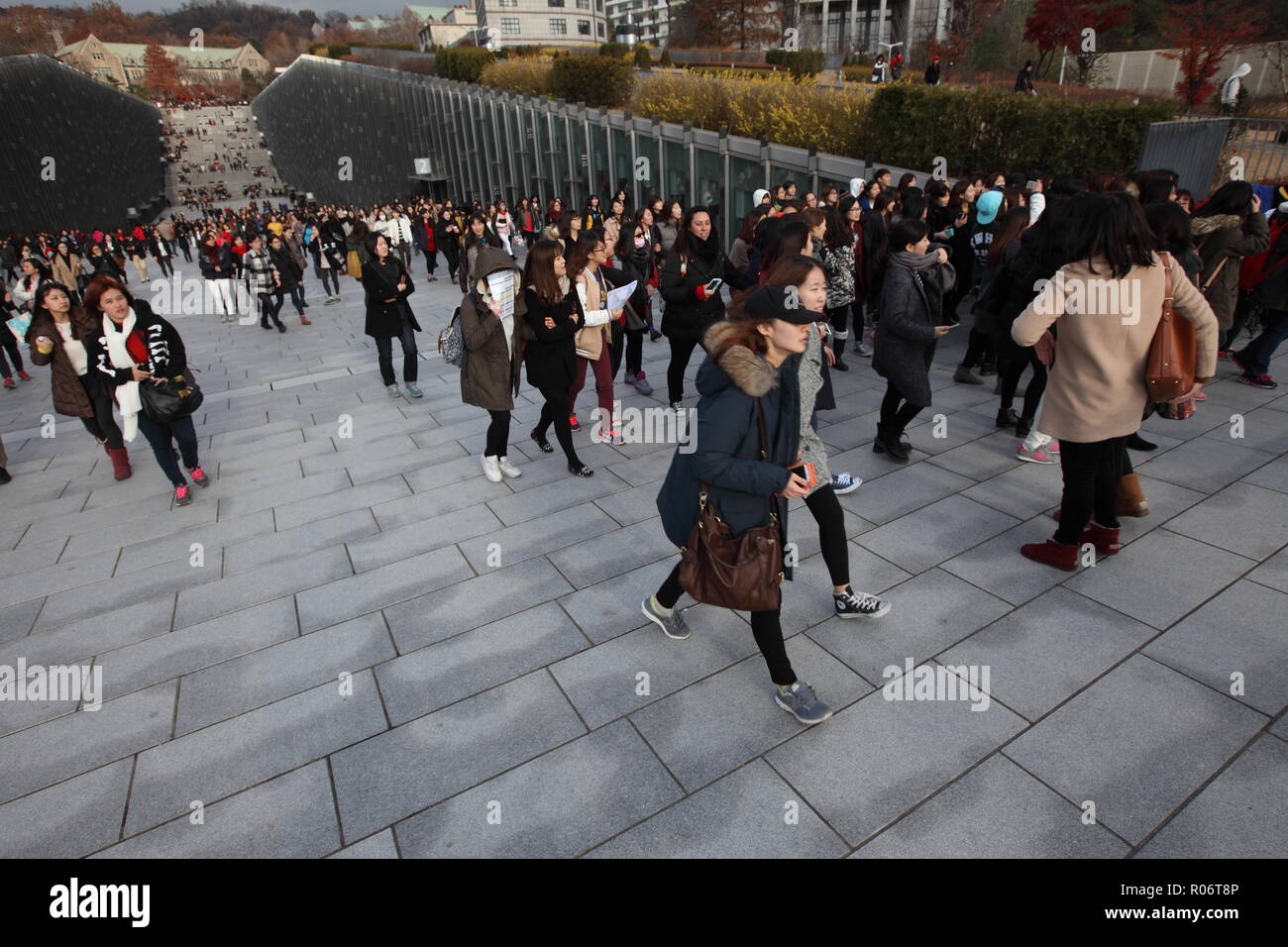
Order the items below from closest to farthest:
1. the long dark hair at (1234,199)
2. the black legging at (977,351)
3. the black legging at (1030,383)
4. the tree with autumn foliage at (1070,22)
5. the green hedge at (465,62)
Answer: the black legging at (1030,383), the long dark hair at (1234,199), the black legging at (977,351), the tree with autumn foliage at (1070,22), the green hedge at (465,62)

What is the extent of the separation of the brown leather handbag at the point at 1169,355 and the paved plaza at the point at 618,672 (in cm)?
115

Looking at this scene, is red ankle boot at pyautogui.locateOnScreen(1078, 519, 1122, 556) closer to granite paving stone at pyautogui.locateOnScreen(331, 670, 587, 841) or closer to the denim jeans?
granite paving stone at pyautogui.locateOnScreen(331, 670, 587, 841)

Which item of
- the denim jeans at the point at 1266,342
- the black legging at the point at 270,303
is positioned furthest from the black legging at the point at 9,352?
the denim jeans at the point at 1266,342

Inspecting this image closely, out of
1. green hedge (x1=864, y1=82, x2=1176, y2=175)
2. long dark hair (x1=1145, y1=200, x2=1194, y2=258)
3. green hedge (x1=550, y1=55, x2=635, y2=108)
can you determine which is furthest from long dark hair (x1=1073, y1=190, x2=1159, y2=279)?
green hedge (x1=550, y1=55, x2=635, y2=108)

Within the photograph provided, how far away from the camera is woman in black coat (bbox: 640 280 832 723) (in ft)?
8.75

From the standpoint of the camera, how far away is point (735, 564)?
9.39ft

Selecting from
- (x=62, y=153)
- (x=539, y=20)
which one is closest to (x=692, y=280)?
(x=62, y=153)

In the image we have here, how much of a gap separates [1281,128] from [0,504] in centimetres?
1653

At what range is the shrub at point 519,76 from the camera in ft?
94.0

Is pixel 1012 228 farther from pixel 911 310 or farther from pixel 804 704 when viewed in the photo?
pixel 804 704

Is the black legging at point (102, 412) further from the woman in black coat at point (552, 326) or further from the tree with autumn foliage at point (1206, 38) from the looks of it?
the tree with autumn foliage at point (1206, 38)

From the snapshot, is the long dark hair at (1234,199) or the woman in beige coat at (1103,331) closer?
the woman in beige coat at (1103,331)

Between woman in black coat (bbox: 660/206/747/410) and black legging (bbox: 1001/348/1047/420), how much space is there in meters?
2.51

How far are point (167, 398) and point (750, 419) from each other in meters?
4.97
